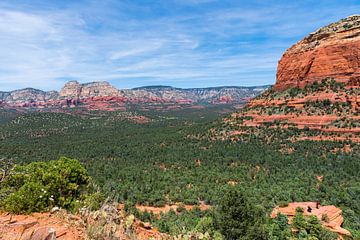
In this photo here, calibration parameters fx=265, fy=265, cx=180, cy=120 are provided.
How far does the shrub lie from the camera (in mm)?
11312

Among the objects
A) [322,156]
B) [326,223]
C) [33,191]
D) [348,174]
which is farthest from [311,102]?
[33,191]

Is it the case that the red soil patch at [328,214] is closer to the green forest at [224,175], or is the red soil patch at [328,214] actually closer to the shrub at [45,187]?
the green forest at [224,175]

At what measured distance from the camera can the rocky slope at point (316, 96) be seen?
185 feet

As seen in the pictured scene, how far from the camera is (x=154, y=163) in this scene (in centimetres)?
5225

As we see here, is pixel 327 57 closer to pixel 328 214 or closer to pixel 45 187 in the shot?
pixel 328 214

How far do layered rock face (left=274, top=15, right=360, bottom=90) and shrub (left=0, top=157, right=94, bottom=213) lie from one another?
67.6 meters

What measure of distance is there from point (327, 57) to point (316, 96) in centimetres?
1278

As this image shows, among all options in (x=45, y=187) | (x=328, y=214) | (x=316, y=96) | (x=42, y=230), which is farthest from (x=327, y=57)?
(x=42, y=230)

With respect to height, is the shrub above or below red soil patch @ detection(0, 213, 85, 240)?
below

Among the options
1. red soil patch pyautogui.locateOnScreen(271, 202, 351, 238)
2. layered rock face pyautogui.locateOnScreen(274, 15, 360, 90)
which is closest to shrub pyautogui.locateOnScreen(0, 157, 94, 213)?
red soil patch pyautogui.locateOnScreen(271, 202, 351, 238)

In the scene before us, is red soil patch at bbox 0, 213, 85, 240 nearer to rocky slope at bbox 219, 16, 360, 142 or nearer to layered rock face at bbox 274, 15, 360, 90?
rocky slope at bbox 219, 16, 360, 142

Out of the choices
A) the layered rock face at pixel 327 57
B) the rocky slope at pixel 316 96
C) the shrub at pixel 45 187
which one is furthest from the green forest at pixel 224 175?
the layered rock face at pixel 327 57

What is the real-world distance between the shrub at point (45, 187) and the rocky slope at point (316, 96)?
50015 mm

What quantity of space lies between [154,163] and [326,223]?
1368 inches
